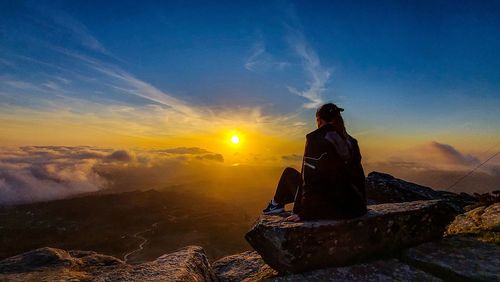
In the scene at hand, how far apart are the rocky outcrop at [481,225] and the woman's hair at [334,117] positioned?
13.2 feet

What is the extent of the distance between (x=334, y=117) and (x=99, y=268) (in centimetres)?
833

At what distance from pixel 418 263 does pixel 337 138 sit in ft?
9.82

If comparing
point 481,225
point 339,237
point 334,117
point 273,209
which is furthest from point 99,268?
point 481,225

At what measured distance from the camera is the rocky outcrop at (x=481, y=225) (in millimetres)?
6828

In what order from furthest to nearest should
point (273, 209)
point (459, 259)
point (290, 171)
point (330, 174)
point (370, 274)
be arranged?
point (273, 209) < point (290, 171) < point (330, 174) < point (459, 259) < point (370, 274)

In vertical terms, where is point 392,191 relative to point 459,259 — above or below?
above

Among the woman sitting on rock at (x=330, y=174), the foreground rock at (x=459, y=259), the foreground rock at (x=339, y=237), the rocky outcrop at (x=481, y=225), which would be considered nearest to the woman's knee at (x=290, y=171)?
the woman sitting on rock at (x=330, y=174)

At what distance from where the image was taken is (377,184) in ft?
43.0

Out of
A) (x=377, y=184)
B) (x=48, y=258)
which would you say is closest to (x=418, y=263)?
(x=377, y=184)

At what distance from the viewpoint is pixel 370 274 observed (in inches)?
220

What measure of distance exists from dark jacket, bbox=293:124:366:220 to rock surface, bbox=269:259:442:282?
3.59ft

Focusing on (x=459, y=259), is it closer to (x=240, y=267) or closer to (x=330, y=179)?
(x=330, y=179)

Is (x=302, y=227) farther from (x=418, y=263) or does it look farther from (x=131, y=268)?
(x=131, y=268)

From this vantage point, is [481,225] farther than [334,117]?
Yes
